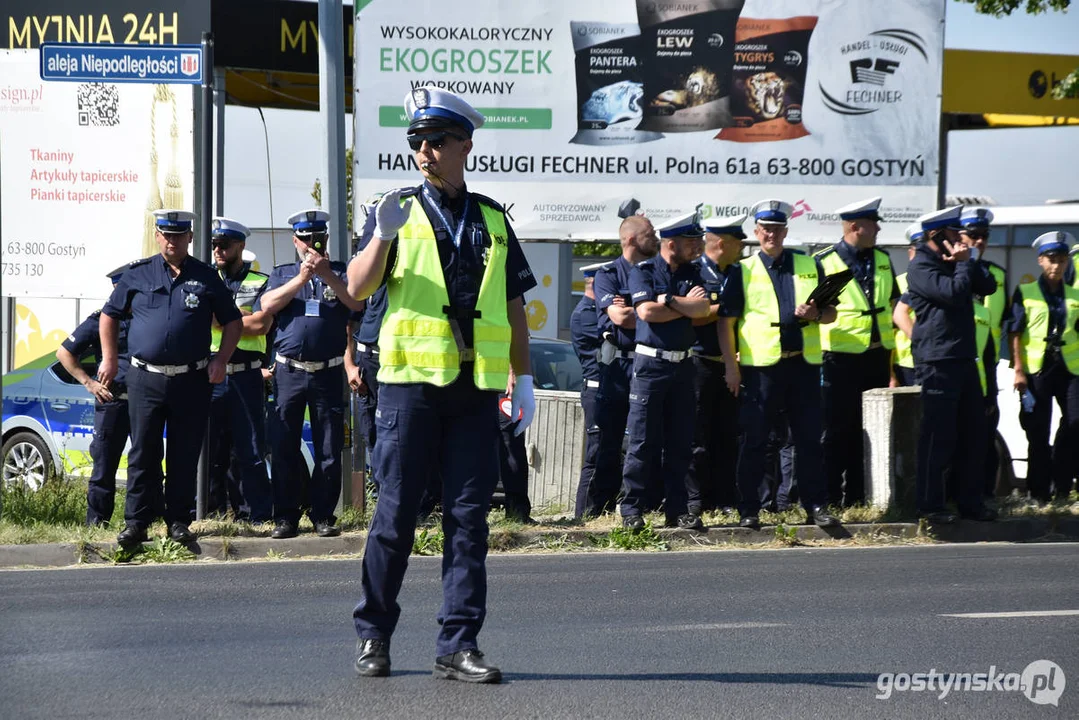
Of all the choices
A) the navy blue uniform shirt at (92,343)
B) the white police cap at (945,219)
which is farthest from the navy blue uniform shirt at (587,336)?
the navy blue uniform shirt at (92,343)

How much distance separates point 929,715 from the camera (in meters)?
5.44

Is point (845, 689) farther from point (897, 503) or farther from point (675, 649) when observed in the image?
point (897, 503)

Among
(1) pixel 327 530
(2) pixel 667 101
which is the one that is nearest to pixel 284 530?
(1) pixel 327 530

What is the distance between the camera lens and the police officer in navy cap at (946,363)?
10.5m

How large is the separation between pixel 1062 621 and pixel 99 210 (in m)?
7.89

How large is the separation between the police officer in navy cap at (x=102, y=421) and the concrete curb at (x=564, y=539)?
0.85 m

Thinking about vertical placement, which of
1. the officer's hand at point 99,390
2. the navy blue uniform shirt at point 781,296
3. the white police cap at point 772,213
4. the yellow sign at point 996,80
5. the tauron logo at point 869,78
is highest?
the yellow sign at point 996,80

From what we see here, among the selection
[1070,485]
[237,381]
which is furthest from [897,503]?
[237,381]

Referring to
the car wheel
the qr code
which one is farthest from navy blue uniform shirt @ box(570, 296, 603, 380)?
the car wheel

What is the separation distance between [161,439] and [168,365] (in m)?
0.50

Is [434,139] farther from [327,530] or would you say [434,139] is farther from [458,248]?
[327,530]

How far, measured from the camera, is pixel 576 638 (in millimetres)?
6809

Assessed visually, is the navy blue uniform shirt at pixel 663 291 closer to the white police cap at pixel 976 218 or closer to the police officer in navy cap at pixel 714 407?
the police officer in navy cap at pixel 714 407

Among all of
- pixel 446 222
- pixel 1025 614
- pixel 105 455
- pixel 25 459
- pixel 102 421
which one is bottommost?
pixel 1025 614
